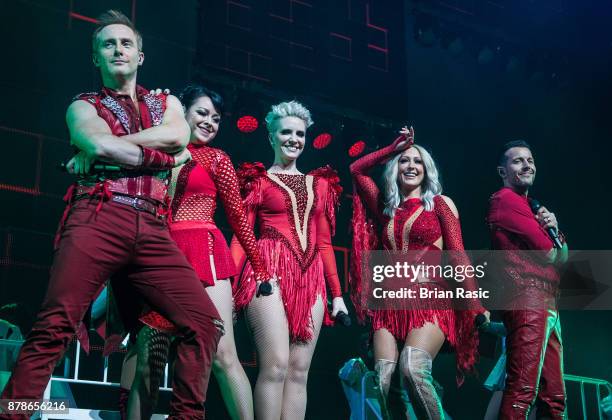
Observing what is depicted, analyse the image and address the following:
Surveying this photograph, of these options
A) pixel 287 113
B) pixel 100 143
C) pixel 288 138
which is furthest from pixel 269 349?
pixel 100 143

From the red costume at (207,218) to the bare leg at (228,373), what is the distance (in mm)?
84

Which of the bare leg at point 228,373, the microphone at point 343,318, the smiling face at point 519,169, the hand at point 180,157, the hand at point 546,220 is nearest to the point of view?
the hand at point 180,157

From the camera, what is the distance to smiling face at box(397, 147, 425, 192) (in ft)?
15.0

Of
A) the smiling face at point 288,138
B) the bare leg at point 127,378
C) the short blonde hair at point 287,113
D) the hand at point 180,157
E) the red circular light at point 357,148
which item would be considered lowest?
the bare leg at point 127,378

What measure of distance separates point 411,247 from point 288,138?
838 mm

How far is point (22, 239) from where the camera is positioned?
510cm

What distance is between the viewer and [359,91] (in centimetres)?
643

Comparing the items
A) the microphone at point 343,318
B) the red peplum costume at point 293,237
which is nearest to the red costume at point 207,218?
the red peplum costume at point 293,237

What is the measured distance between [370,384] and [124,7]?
9.50ft

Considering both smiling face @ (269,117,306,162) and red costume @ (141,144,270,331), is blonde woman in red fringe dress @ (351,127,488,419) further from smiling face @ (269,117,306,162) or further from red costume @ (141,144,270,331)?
red costume @ (141,144,270,331)

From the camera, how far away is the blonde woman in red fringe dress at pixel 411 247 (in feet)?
13.5

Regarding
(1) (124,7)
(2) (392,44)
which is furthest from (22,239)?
(2) (392,44)

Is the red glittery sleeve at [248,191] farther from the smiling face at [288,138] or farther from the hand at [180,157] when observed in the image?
the hand at [180,157]

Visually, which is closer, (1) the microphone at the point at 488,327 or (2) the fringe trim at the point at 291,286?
(2) the fringe trim at the point at 291,286
